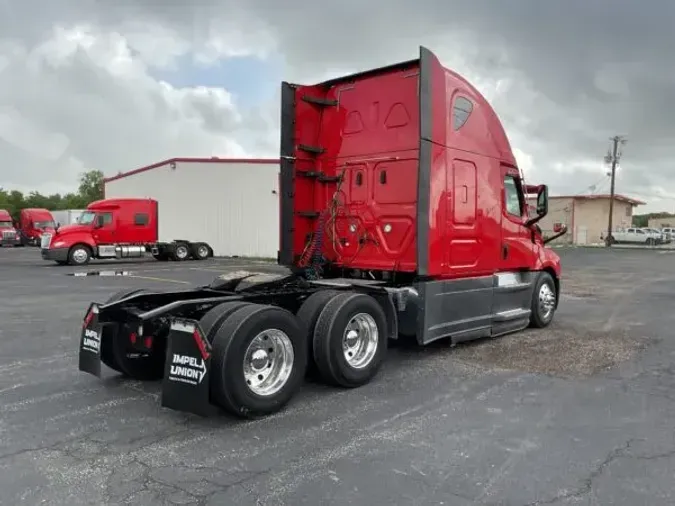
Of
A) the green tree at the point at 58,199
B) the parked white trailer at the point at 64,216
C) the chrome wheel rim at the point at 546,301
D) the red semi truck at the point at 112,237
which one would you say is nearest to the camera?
the chrome wheel rim at the point at 546,301

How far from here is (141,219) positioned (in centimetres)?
2659

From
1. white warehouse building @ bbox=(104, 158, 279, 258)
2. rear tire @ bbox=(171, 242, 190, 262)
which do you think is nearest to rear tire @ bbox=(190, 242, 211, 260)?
rear tire @ bbox=(171, 242, 190, 262)

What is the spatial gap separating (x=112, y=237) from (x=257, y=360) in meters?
22.7

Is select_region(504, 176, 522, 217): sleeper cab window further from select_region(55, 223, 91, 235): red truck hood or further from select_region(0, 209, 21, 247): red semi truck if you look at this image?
select_region(0, 209, 21, 247): red semi truck

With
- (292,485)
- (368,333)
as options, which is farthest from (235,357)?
(368,333)

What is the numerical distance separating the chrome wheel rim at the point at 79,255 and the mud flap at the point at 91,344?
20496 millimetres

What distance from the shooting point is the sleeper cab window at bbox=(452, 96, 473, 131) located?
23.3 ft

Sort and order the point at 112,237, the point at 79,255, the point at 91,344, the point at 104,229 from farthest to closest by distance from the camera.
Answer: the point at 112,237
the point at 104,229
the point at 79,255
the point at 91,344

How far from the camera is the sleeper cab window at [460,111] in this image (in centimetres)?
710

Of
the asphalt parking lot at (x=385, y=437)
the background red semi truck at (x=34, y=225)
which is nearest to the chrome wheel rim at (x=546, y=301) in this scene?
the asphalt parking lot at (x=385, y=437)

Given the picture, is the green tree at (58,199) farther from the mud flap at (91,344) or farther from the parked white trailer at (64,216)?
the mud flap at (91,344)

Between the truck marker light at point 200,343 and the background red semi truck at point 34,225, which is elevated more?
the background red semi truck at point 34,225

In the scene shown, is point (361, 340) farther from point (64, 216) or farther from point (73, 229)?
point (64, 216)

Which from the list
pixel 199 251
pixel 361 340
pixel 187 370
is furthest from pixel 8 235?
pixel 187 370
